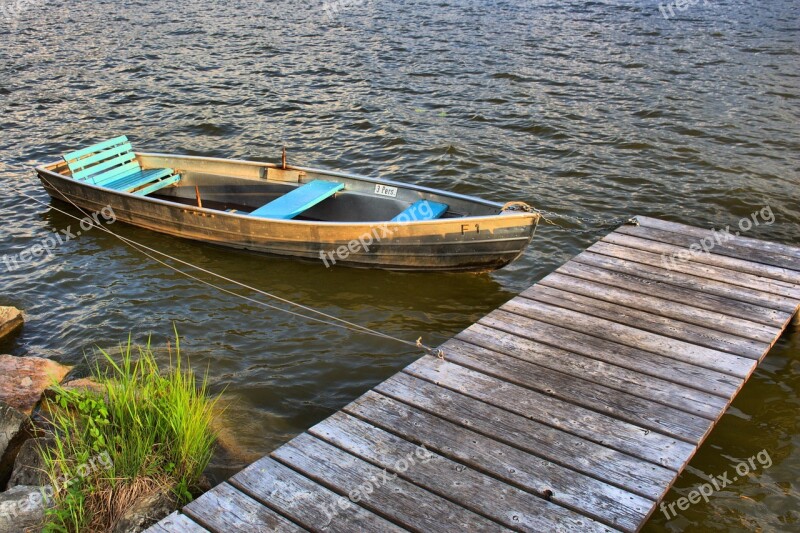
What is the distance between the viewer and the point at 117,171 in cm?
1162

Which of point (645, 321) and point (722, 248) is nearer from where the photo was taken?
point (645, 321)

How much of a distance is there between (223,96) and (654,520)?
14.7 m

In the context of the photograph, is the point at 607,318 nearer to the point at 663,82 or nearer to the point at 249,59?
the point at 663,82

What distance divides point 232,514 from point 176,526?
0.34 m

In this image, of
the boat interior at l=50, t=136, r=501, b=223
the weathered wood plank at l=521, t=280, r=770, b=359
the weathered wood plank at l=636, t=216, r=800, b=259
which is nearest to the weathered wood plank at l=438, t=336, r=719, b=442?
the weathered wood plank at l=521, t=280, r=770, b=359

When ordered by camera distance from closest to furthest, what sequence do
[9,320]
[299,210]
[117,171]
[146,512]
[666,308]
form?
[146,512]
[666,308]
[9,320]
[299,210]
[117,171]

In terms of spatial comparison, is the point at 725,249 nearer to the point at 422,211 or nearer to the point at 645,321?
the point at 645,321

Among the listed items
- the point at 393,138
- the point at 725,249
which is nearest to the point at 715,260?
the point at 725,249

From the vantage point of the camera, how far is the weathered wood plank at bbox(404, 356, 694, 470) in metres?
5.15

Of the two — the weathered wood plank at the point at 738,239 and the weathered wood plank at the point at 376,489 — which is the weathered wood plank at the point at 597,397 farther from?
the weathered wood plank at the point at 738,239

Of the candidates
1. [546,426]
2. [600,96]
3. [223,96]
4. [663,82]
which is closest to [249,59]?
[223,96]

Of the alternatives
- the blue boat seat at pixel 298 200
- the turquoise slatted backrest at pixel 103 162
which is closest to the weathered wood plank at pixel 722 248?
the blue boat seat at pixel 298 200

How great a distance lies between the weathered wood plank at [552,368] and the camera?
18.7ft

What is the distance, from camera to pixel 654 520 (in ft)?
18.8
